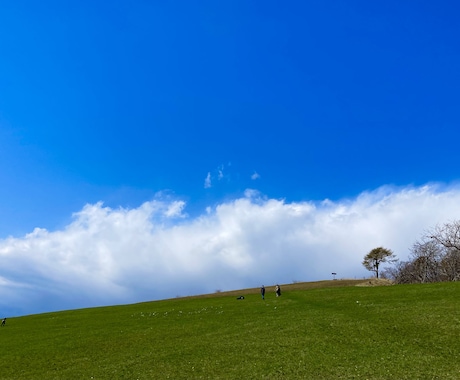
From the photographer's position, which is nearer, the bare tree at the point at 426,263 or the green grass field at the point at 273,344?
the green grass field at the point at 273,344

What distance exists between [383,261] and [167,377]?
389ft

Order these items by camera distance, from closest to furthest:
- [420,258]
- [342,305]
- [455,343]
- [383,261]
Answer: [455,343] → [342,305] → [420,258] → [383,261]

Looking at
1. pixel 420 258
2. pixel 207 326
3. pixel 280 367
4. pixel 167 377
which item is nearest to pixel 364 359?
pixel 280 367

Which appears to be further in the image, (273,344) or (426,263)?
(426,263)

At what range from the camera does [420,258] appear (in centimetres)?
9175

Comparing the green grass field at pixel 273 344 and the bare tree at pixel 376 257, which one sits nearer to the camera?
the green grass field at pixel 273 344

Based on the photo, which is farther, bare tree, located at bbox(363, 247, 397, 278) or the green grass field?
bare tree, located at bbox(363, 247, 397, 278)

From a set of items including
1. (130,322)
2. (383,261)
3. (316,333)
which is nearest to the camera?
(316,333)

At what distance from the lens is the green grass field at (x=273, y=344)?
78.0 ft

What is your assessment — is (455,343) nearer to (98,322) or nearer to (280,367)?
(280,367)

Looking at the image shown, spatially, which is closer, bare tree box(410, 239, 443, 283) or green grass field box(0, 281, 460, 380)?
green grass field box(0, 281, 460, 380)

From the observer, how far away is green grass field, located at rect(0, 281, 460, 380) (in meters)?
23.8

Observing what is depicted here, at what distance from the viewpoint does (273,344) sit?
2967 centimetres

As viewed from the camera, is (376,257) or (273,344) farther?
(376,257)
